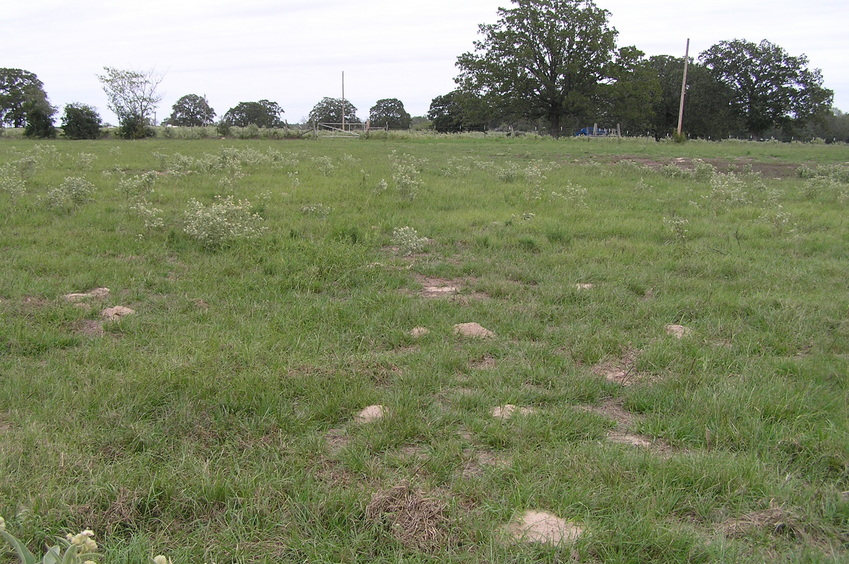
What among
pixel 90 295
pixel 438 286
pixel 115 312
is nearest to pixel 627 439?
pixel 438 286

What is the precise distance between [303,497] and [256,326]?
2.27m

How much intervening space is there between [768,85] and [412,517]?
71.0 metres

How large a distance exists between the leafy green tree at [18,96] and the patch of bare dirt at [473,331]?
4538cm

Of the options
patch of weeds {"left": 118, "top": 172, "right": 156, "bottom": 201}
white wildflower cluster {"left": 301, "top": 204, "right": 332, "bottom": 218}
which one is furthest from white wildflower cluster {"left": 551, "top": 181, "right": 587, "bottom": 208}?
patch of weeds {"left": 118, "top": 172, "right": 156, "bottom": 201}

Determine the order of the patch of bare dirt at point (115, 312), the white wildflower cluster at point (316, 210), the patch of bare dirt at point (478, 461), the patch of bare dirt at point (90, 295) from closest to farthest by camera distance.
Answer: the patch of bare dirt at point (478, 461), the patch of bare dirt at point (115, 312), the patch of bare dirt at point (90, 295), the white wildflower cluster at point (316, 210)

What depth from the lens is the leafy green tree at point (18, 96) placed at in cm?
4197

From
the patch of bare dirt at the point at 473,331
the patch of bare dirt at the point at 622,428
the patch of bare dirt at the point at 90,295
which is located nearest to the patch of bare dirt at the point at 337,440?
the patch of bare dirt at the point at 622,428

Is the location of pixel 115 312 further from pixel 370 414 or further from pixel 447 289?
pixel 447 289

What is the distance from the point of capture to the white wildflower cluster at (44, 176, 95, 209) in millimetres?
8766

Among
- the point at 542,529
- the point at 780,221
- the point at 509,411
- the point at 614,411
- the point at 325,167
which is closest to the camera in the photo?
the point at 542,529

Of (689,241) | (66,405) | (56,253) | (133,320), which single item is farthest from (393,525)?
(689,241)

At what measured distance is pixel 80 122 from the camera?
38.5 meters

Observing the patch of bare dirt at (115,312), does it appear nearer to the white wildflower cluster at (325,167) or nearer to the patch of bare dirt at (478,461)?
the patch of bare dirt at (478,461)

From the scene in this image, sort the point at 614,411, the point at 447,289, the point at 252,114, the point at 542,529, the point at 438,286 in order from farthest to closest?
the point at 252,114 → the point at 438,286 → the point at 447,289 → the point at 614,411 → the point at 542,529
